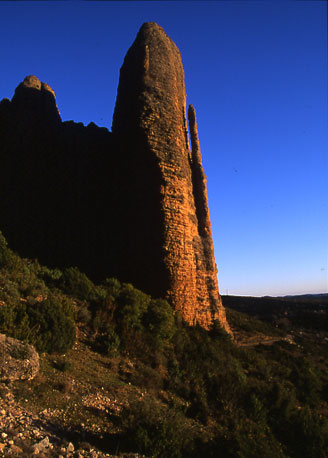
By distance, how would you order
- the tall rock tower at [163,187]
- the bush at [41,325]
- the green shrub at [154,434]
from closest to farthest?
the green shrub at [154,434] < the bush at [41,325] < the tall rock tower at [163,187]

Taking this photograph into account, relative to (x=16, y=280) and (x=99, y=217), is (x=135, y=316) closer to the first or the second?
(x=16, y=280)

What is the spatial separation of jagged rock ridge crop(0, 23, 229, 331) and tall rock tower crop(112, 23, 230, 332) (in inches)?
2.0

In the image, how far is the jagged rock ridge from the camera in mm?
13945

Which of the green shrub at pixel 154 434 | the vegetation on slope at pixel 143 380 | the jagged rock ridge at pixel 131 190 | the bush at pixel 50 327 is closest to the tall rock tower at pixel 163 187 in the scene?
the jagged rock ridge at pixel 131 190

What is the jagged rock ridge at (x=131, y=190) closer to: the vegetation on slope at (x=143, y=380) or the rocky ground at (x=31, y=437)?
the vegetation on slope at (x=143, y=380)

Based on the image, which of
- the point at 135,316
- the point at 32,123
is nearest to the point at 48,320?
the point at 135,316

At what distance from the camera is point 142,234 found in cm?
1418

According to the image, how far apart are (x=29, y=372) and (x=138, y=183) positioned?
416 inches

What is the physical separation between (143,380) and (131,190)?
949 cm

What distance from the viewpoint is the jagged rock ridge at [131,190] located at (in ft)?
45.8

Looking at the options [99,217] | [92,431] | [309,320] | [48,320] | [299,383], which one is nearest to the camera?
[92,431]

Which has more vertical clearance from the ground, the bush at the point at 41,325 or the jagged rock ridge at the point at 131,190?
the jagged rock ridge at the point at 131,190

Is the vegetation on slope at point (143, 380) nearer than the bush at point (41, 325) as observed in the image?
Yes

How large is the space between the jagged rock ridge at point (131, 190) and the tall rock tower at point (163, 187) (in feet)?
0.17
